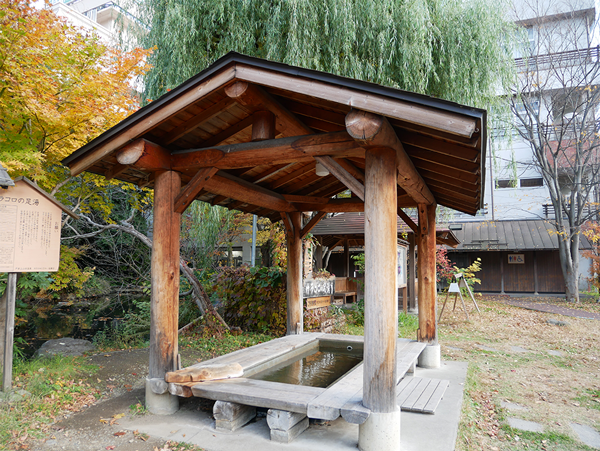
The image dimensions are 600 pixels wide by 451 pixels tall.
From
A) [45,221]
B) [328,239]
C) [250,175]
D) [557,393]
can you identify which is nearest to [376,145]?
[250,175]

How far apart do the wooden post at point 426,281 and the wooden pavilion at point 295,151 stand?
490 millimetres

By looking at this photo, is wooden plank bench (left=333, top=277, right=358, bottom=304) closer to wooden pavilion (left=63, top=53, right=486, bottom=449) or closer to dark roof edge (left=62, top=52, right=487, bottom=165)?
wooden pavilion (left=63, top=53, right=486, bottom=449)

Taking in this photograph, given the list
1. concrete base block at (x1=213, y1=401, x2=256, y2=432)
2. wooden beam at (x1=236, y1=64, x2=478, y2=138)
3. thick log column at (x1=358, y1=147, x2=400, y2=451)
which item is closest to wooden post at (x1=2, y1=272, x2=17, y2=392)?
concrete base block at (x1=213, y1=401, x2=256, y2=432)

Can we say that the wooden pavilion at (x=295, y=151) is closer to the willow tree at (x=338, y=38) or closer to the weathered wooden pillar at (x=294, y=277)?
the weathered wooden pillar at (x=294, y=277)

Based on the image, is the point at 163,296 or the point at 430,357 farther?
the point at 430,357

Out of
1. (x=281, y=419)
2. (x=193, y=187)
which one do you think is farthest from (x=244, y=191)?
(x=281, y=419)

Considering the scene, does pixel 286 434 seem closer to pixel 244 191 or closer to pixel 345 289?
pixel 244 191

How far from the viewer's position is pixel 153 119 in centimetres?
397

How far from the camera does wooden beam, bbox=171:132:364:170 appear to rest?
3.74m

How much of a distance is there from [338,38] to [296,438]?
6967 millimetres

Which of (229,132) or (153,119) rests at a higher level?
(229,132)

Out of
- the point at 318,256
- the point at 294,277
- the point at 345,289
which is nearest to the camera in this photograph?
the point at 294,277

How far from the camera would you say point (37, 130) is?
5.37m

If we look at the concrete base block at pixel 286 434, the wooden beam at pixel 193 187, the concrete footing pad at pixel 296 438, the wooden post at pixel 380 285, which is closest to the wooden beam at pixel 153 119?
the wooden beam at pixel 193 187
